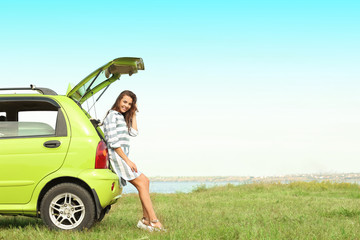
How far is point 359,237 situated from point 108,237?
3114 mm

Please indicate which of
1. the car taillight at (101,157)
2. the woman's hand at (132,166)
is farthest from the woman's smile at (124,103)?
the woman's hand at (132,166)

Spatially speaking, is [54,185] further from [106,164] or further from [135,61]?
[135,61]

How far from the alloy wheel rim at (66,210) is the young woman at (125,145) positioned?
2.28 ft

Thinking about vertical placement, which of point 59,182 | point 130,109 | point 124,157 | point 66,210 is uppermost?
point 130,109

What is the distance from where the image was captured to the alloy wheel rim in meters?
5.58

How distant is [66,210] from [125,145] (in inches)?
46.1

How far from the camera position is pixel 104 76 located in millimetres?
6477

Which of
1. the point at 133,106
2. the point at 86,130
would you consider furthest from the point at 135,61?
the point at 86,130

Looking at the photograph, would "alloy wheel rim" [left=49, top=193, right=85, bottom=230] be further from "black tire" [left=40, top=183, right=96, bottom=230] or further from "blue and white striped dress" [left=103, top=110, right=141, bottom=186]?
"blue and white striped dress" [left=103, top=110, right=141, bottom=186]

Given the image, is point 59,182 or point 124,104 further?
point 124,104

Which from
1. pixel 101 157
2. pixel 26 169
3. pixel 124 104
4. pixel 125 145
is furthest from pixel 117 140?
pixel 26 169

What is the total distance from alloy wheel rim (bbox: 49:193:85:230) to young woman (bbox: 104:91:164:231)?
696mm

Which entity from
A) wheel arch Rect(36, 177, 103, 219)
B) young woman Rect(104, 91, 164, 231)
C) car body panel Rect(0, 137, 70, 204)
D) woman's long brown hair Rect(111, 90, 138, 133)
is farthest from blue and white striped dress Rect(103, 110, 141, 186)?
car body panel Rect(0, 137, 70, 204)

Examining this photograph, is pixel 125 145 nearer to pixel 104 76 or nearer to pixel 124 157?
pixel 124 157
